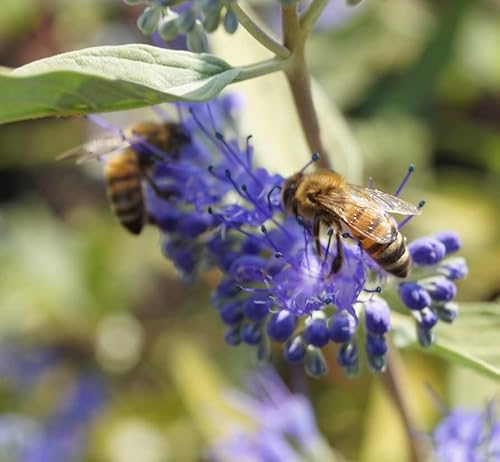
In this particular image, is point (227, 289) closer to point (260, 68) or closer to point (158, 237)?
point (260, 68)

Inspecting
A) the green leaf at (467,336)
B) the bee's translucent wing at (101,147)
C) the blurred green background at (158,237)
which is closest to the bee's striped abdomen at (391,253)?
the green leaf at (467,336)

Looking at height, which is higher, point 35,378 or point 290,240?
point 290,240

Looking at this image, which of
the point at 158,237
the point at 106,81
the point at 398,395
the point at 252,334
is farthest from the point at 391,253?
the point at 158,237

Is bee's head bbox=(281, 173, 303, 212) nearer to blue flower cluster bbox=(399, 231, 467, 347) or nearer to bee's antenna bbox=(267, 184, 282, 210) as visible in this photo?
bee's antenna bbox=(267, 184, 282, 210)

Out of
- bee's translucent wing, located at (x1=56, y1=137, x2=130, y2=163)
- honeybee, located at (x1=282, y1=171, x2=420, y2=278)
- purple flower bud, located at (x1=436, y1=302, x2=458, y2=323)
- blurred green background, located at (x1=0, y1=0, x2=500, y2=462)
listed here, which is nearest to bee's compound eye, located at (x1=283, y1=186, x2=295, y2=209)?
honeybee, located at (x1=282, y1=171, x2=420, y2=278)

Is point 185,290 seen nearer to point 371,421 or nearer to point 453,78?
point 371,421

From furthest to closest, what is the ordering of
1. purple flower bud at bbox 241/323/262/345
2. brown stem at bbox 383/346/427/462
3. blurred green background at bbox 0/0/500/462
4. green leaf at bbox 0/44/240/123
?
blurred green background at bbox 0/0/500/462 → brown stem at bbox 383/346/427/462 → purple flower bud at bbox 241/323/262/345 → green leaf at bbox 0/44/240/123

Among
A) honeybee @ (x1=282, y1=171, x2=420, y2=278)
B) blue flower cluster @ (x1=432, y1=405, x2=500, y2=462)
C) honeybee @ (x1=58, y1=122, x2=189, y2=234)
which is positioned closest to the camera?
honeybee @ (x1=282, y1=171, x2=420, y2=278)

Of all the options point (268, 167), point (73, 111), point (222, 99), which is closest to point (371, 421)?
point (268, 167)
